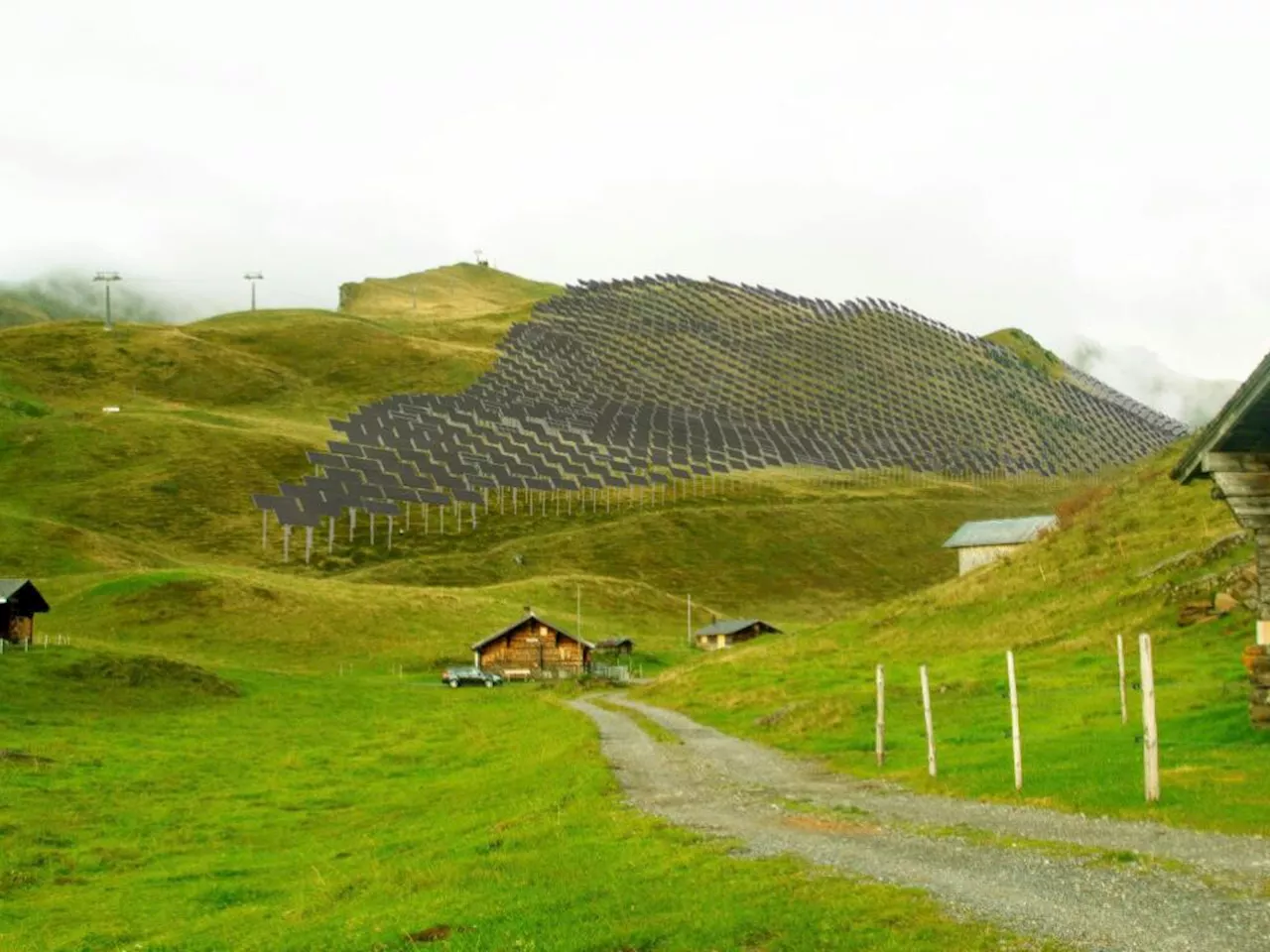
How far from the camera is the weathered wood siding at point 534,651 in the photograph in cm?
10500

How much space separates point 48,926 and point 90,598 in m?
93.8

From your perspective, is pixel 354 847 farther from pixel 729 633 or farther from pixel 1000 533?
pixel 729 633

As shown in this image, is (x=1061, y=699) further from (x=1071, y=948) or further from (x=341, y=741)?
(x=341, y=741)

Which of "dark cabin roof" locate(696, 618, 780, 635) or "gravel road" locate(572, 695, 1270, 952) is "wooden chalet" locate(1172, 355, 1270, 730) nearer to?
"gravel road" locate(572, 695, 1270, 952)

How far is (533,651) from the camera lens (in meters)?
106

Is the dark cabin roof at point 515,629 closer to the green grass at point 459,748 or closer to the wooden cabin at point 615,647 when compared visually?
the green grass at point 459,748

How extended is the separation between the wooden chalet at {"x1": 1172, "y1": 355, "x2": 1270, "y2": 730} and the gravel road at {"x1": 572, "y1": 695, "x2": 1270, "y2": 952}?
6.15 metres

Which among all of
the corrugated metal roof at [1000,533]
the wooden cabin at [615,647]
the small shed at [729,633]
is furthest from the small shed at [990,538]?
the wooden cabin at [615,647]

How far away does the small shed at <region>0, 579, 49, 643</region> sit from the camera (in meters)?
79.1

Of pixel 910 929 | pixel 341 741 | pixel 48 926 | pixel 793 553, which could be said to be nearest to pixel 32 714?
pixel 341 741

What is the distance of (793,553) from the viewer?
172125 millimetres

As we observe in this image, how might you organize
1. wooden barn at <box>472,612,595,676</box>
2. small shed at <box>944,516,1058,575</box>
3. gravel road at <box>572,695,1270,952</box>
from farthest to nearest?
wooden barn at <box>472,612,595,676</box> → small shed at <box>944,516,1058,575</box> → gravel road at <box>572,695,1270,952</box>

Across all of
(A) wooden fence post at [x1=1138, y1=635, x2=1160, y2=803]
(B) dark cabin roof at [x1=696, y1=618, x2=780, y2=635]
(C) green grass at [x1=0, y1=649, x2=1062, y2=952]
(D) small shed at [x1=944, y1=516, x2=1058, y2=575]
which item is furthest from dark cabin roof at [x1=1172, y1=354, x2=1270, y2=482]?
(B) dark cabin roof at [x1=696, y1=618, x2=780, y2=635]

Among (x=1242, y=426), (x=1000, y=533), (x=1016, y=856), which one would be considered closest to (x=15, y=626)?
(x=1000, y=533)
